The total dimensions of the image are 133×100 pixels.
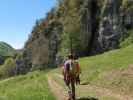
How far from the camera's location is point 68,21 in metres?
119

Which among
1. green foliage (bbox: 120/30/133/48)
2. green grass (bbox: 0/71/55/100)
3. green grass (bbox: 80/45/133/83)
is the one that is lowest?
green grass (bbox: 0/71/55/100)

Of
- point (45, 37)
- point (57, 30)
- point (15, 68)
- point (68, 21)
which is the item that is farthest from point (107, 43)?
point (15, 68)

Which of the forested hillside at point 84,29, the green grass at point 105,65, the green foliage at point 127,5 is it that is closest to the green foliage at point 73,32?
the forested hillside at point 84,29

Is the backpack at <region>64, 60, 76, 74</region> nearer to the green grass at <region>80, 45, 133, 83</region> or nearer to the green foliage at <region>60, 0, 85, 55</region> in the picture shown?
the green grass at <region>80, 45, 133, 83</region>

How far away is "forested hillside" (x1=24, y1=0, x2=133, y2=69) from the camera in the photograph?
97500mm

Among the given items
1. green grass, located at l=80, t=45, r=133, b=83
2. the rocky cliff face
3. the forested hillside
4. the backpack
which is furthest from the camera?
the forested hillside

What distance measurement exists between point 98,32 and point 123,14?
11737 millimetres

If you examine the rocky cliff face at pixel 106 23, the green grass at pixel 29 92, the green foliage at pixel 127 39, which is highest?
the rocky cliff face at pixel 106 23

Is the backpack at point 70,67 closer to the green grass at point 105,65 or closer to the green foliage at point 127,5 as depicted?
the green grass at point 105,65

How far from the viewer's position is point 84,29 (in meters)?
113

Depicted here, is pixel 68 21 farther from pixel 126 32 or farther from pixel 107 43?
pixel 126 32

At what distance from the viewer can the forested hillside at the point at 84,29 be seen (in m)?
97.5

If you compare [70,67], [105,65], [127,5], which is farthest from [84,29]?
[70,67]

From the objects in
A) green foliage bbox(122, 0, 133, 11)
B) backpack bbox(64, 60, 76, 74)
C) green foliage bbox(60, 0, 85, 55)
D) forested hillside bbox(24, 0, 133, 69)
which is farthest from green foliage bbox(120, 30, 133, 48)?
backpack bbox(64, 60, 76, 74)
